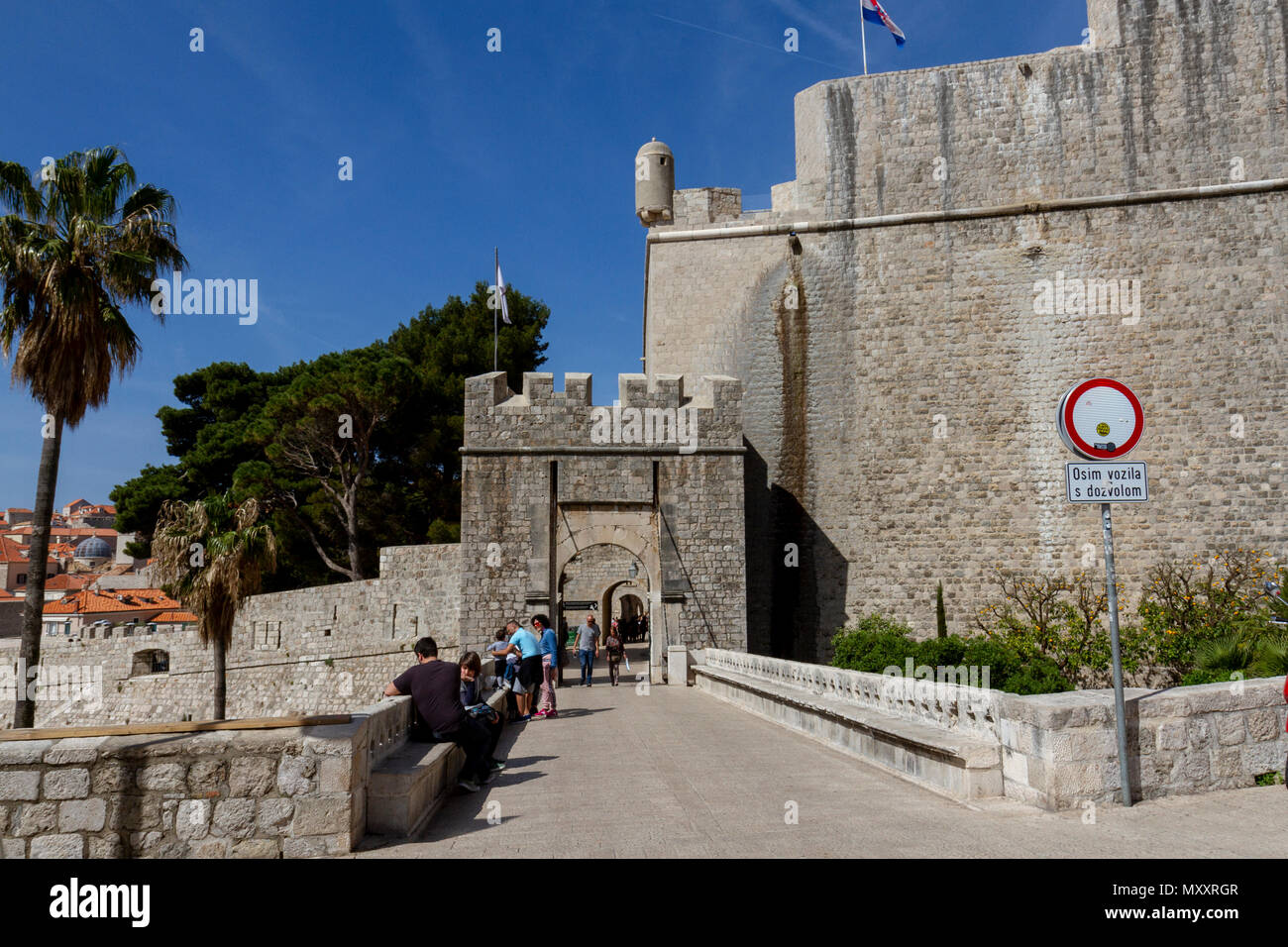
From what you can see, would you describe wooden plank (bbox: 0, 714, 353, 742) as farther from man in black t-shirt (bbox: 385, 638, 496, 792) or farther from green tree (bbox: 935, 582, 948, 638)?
green tree (bbox: 935, 582, 948, 638)

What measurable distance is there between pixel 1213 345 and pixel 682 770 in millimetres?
18957

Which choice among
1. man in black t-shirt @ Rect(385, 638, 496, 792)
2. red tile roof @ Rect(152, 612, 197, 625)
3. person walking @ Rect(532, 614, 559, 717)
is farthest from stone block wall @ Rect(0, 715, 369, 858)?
red tile roof @ Rect(152, 612, 197, 625)

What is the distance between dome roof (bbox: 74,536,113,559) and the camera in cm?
6900

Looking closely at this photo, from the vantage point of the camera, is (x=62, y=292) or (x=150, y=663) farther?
(x=150, y=663)

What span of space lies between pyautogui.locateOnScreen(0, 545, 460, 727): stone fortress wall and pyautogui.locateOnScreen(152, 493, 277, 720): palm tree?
479cm

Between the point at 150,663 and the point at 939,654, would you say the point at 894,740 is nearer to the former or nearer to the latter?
the point at 939,654

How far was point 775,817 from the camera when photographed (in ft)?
18.3

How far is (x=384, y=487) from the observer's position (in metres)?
30.4

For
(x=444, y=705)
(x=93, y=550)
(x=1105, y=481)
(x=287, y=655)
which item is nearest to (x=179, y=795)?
(x=444, y=705)

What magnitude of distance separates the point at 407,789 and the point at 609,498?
13.2 meters

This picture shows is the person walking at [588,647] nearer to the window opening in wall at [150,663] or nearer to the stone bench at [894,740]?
the stone bench at [894,740]

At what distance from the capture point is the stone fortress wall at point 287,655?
22984mm
